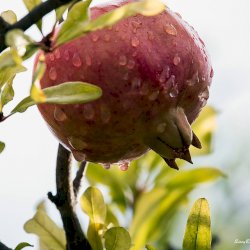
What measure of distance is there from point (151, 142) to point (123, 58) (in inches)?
6.5

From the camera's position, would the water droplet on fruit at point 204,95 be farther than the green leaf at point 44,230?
No

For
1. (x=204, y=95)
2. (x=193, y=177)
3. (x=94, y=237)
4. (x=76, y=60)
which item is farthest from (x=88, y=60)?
(x=193, y=177)

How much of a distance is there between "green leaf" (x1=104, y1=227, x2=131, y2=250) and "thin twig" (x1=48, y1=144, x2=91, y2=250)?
0.06 meters

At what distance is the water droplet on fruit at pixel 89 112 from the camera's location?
1165 millimetres

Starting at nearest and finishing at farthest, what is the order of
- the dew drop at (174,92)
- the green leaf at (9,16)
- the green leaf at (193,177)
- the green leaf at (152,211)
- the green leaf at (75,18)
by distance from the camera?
the green leaf at (75,18) → the green leaf at (9,16) → the dew drop at (174,92) → the green leaf at (152,211) → the green leaf at (193,177)

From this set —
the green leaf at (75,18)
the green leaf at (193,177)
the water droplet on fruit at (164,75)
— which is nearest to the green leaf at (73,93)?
the green leaf at (75,18)

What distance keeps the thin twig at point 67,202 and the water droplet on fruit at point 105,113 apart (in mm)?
133

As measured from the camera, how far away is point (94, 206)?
1353mm

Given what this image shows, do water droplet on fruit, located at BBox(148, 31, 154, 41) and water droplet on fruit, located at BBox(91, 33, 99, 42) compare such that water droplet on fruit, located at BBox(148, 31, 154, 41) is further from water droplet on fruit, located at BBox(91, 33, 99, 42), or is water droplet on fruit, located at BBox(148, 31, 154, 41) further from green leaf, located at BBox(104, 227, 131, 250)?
green leaf, located at BBox(104, 227, 131, 250)

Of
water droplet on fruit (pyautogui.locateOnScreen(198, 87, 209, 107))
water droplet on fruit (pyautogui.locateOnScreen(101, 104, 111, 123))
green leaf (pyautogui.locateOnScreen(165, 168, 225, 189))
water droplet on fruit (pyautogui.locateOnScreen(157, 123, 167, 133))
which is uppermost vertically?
water droplet on fruit (pyautogui.locateOnScreen(101, 104, 111, 123))

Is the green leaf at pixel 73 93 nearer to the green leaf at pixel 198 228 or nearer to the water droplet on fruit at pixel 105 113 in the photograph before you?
the water droplet on fruit at pixel 105 113

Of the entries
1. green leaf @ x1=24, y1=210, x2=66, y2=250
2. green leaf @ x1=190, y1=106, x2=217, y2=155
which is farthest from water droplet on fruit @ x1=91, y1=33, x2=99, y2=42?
green leaf @ x1=190, y1=106, x2=217, y2=155

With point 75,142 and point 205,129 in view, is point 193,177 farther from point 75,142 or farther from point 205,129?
point 75,142

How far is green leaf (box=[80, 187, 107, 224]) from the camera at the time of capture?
4.42ft
